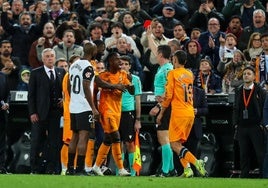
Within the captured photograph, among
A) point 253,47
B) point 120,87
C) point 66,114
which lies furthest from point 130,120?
point 253,47

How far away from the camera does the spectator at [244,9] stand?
2573 centimetres

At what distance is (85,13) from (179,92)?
356 inches

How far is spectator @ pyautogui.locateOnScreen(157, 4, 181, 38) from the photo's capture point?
25922 millimetres

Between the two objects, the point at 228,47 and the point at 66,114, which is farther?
the point at 228,47

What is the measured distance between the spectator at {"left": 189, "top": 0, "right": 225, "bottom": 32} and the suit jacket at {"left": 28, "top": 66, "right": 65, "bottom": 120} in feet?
18.0

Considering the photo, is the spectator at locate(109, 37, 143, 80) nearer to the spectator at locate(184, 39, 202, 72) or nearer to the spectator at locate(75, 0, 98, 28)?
the spectator at locate(184, 39, 202, 72)

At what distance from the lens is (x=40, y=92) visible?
71.6 feet

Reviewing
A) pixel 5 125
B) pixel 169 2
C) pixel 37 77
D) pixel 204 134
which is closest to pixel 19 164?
pixel 5 125

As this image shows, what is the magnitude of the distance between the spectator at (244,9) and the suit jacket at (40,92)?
231 inches

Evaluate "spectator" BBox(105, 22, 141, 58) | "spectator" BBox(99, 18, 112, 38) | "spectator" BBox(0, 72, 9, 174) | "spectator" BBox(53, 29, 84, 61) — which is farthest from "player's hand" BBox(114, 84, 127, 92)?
"spectator" BBox(99, 18, 112, 38)

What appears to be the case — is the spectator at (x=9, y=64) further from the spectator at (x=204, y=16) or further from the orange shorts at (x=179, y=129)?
the orange shorts at (x=179, y=129)

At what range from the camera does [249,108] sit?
2108 centimetres

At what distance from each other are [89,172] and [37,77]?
9.53ft

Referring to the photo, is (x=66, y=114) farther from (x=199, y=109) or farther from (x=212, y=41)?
(x=212, y=41)
